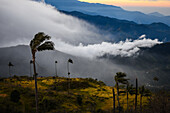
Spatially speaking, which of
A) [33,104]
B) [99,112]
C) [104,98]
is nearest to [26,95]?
[33,104]

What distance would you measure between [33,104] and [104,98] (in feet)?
182

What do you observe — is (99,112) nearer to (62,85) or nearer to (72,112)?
(72,112)

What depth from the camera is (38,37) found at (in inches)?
849

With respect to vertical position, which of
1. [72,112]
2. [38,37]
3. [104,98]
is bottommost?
[104,98]

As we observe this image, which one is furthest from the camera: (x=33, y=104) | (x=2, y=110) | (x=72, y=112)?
(x=72, y=112)

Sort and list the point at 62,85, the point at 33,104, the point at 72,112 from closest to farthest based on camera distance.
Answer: the point at 33,104
the point at 72,112
the point at 62,85

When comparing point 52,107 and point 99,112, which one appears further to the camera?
point 99,112

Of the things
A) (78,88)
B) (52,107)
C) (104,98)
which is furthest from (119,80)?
(78,88)

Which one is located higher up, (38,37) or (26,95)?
(38,37)

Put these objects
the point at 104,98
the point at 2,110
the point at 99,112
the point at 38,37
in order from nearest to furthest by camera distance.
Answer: the point at 38,37
the point at 2,110
the point at 99,112
the point at 104,98

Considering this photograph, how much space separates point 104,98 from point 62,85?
3392 cm

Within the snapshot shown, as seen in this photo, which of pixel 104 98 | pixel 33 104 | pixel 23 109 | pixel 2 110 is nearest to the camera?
pixel 2 110

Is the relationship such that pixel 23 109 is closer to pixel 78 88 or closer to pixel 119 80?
pixel 119 80

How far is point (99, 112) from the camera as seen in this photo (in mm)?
59812
